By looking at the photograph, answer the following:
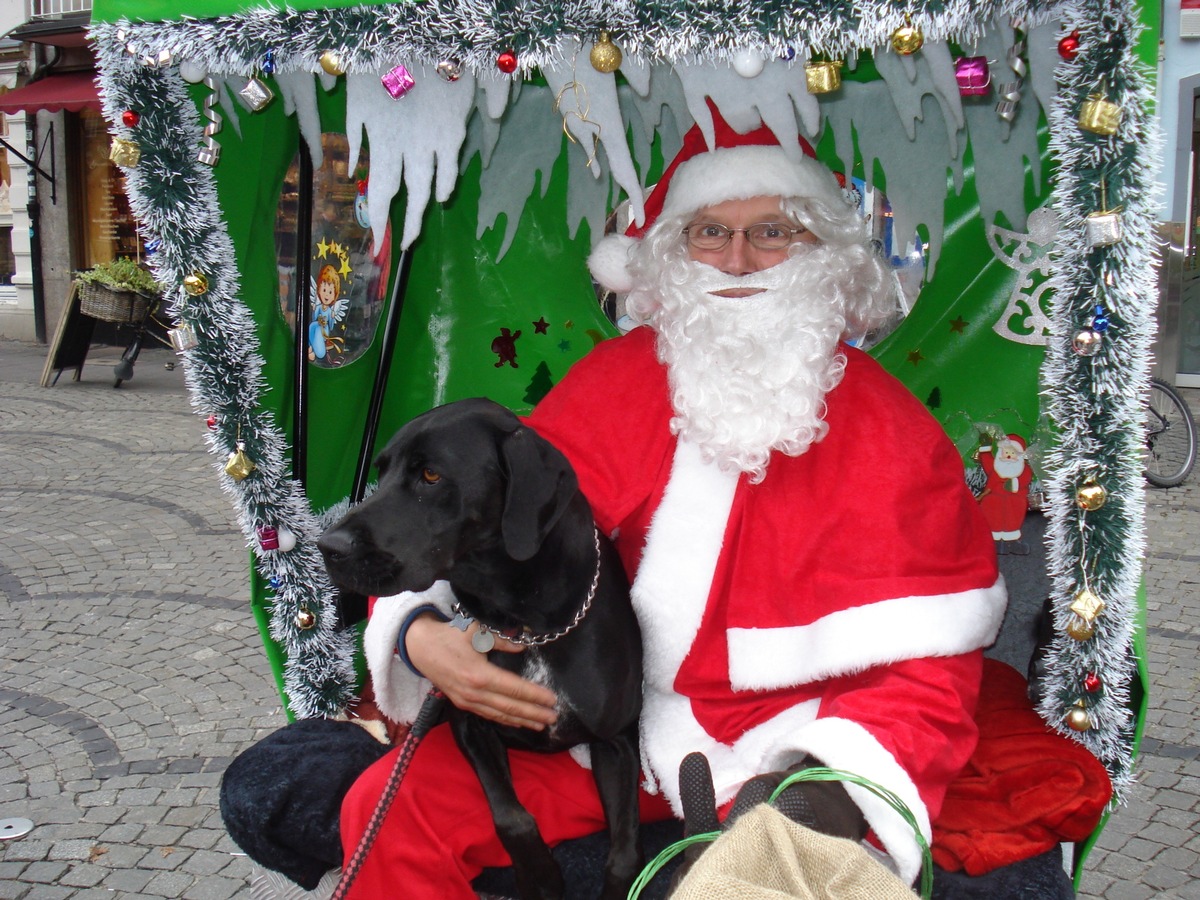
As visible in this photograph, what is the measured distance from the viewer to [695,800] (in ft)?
5.05

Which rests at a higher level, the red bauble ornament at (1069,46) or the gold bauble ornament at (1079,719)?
the red bauble ornament at (1069,46)

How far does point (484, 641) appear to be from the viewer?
6.77 ft

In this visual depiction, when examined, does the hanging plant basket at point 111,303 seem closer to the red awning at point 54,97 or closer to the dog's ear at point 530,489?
the red awning at point 54,97

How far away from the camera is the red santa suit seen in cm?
197

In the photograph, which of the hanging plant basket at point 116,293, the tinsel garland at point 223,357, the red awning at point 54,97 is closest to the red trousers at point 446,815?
the tinsel garland at point 223,357

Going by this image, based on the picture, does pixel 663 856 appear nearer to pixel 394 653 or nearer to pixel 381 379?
pixel 394 653

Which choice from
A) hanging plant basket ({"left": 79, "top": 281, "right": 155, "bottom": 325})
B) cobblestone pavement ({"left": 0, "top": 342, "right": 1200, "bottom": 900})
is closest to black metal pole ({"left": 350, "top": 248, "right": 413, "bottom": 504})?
cobblestone pavement ({"left": 0, "top": 342, "right": 1200, "bottom": 900})

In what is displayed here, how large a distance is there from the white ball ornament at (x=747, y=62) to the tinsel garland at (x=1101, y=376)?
0.47 metres

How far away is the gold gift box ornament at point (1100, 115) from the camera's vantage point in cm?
158

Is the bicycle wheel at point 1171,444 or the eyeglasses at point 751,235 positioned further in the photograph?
the bicycle wheel at point 1171,444

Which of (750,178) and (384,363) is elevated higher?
(750,178)

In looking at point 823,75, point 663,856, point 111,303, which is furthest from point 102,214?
point 663,856

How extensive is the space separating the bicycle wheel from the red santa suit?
5.66 metres

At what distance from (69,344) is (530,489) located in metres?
10.6
